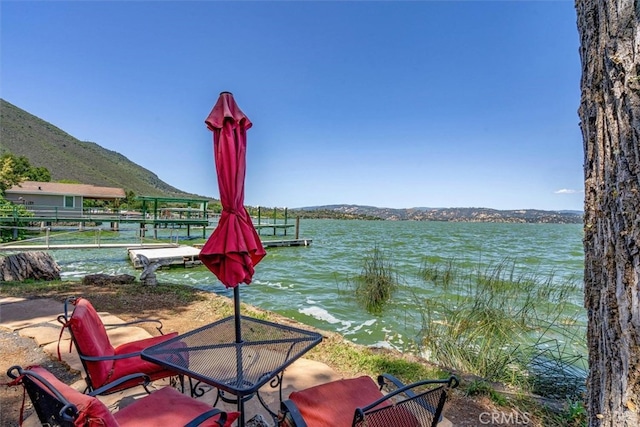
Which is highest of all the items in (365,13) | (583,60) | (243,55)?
(365,13)

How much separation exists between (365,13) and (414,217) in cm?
9155

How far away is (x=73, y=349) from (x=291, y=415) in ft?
10.3

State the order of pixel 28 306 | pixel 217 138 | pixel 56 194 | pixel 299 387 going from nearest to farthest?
pixel 217 138
pixel 299 387
pixel 28 306
pixel 56 194

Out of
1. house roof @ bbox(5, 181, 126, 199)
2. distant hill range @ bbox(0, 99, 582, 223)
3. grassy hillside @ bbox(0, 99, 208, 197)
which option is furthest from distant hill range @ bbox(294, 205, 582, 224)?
house roof @ bbox(5, 181, 126, 199)

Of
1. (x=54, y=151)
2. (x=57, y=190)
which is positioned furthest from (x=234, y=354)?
(x=54, y=151)

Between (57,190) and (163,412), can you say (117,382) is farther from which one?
(57,190)

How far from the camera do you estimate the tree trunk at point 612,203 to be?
1200 mm

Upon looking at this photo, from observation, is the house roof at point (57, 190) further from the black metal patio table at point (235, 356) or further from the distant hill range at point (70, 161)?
the black metal patio table at point (235, 356)

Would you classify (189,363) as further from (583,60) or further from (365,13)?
(365,13)

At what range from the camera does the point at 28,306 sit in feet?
14.9

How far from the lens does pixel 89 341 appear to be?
190 centimetres

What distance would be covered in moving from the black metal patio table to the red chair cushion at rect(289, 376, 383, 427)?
0.71 ft

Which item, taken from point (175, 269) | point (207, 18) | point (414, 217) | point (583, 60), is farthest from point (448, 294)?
point (414, 217)

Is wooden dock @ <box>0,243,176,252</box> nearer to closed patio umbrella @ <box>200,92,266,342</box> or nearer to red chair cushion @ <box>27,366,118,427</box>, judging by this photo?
closed patio umbrella @ <box>200,92,266,342</box>
